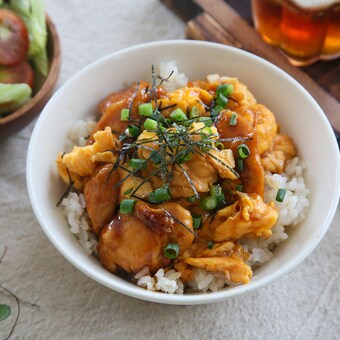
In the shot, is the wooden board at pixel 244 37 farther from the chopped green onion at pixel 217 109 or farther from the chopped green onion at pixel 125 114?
the chopped green onion at pixel 125 114

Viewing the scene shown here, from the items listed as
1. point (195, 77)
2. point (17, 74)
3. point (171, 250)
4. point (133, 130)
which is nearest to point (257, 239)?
point (171, 250)

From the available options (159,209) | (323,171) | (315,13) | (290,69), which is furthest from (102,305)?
(315,13)

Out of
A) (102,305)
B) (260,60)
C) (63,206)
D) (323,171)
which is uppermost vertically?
(260,60)

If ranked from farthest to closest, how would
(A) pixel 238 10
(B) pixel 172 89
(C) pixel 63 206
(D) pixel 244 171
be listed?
1. (A) pixel 238 10
2. (B) pixel 172 89
3. (C) pixel 63 206
4. (D) pixel 244 171

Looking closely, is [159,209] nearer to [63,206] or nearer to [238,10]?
[63,206]

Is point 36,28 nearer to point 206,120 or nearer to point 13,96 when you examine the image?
point 13,96

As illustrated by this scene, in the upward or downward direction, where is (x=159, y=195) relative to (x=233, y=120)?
downward

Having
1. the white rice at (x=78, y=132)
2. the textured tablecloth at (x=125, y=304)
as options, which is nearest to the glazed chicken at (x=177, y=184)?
the white rice at (x=78, y=132)
